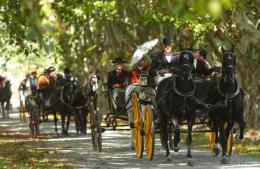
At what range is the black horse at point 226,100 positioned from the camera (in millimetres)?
14058

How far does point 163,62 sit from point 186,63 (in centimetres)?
139

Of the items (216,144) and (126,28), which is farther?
(126,28)

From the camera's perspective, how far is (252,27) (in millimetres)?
21062

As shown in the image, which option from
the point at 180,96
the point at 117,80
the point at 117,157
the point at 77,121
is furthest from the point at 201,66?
the point at 77,121

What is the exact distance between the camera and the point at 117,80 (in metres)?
19.1

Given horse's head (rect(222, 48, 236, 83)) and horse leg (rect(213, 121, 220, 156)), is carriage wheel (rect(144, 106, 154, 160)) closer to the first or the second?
horse leg (rect(213, 121, 220, 156))

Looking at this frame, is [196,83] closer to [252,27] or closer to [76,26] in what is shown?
[252,27]

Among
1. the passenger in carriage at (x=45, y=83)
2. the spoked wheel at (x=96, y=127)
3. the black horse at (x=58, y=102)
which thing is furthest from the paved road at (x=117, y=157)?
the passenger in carriage at (x=45, y=83)

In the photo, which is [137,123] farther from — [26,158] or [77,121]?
[77,121]

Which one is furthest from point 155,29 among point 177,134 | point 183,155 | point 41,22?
point 41,22

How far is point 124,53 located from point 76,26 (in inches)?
121

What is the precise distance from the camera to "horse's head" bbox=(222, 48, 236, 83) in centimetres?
1396

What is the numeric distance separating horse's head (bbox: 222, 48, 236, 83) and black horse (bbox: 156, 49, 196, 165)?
623 mm

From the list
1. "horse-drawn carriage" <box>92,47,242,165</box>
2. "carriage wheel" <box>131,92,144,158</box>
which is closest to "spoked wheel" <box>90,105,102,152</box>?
"horse-drawn carriage" <box>92,47,242,165</box>
